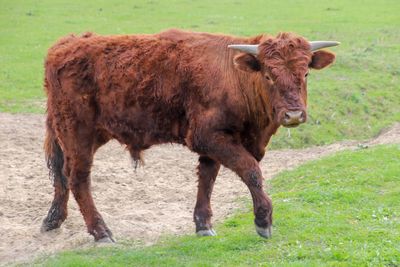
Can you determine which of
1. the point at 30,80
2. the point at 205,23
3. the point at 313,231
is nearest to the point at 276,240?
the point at 313,231

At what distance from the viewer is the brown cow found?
888 cm

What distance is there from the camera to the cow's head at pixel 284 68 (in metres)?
8.50

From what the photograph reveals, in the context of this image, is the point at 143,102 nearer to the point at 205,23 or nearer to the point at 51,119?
the point at 51,119

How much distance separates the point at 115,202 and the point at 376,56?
1240 centimetres

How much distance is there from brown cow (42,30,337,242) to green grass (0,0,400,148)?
6.41 metres

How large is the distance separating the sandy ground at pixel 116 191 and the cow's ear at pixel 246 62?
2.45 m

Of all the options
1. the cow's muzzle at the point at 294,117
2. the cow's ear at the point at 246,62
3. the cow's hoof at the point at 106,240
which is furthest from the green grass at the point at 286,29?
the cow's muzzle at the point at 294,117

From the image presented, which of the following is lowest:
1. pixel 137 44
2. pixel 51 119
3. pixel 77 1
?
pixel 77 1

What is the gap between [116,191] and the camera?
40.6 feet

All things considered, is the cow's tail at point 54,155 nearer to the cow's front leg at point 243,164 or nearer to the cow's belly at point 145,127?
the cow's belly at point 145,127

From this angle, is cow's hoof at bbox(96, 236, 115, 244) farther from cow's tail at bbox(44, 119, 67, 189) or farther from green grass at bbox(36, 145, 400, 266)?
cow's tail at bbox(44, 119, 67, 189)

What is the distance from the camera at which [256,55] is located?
29.4ft

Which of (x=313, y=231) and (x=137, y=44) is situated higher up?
(x=137, y=44)

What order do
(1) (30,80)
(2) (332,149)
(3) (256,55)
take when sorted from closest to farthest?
(3) (256,55) → (2) (332,149) → (1) (30,80)
